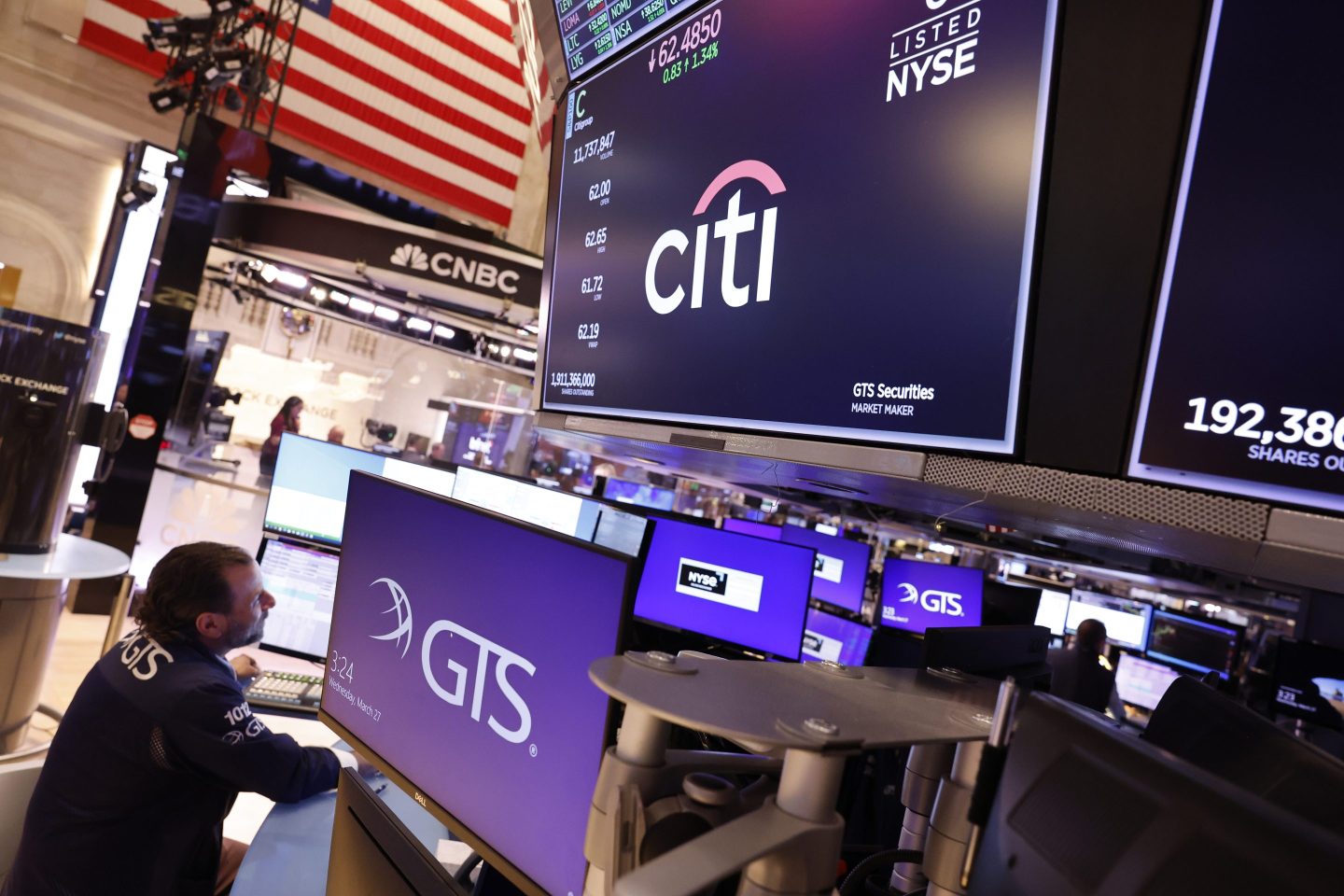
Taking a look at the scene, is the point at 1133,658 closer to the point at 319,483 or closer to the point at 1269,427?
the point at 319,483

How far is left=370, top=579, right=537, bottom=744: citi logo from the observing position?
1205mm

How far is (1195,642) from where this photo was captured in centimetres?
646

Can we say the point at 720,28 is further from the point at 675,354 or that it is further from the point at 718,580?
the point at 718,580

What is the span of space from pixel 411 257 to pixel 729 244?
723cm

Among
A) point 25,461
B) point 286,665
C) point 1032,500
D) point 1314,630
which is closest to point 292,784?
point 286,665

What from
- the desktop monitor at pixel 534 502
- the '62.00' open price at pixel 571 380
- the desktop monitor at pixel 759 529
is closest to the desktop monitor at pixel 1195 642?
the desktop monitor at pixel 759 529

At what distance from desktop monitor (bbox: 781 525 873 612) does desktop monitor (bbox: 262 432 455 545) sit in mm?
2162

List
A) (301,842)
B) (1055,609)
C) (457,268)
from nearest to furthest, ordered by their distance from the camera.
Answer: (301,842)
(1055,609)
(457,268)

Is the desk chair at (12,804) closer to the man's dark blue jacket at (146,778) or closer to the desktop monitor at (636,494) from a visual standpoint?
the man's dark blue jacket at (146,778)

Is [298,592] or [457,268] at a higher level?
[457,268]

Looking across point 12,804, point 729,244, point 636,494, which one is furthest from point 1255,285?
point 636,494

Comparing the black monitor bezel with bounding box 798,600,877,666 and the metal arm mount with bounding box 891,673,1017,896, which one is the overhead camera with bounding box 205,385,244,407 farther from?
the metal arm mount with bounding box 891,673,1017,896

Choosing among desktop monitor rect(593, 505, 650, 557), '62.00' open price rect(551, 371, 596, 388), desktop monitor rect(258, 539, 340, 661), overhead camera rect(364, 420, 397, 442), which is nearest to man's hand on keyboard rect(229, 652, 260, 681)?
desktop monitor rect(258, 539, 340, 661)

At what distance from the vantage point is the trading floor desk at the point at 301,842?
1.49 metres
